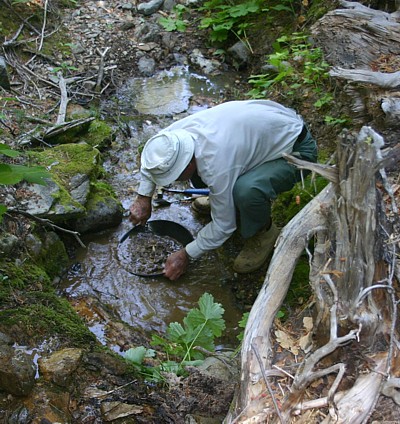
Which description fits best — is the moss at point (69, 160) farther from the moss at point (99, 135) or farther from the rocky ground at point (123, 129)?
the rocky ground at point (123, 129)

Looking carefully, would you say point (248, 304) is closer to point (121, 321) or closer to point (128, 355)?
point (121, 321)

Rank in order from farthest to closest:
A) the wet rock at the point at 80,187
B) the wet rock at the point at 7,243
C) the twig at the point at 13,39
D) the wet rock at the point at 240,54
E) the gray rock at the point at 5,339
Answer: the wet rock at the point at 240,54 → the twig at the point at 13,39 → the wet rock at the point at 80,187 → the wet rock at the point at 7,243 → the gray rock at the point at 5,339

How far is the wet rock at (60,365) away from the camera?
2.54 metres

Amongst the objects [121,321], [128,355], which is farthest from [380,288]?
[121,321]

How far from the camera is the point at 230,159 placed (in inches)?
131

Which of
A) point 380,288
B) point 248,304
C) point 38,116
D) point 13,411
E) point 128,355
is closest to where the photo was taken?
point 380,288

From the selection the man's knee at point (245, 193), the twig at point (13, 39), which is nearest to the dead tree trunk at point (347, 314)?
the man's knee at point (245, 193)

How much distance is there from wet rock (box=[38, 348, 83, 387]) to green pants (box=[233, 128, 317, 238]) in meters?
1.49

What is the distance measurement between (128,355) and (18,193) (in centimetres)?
175

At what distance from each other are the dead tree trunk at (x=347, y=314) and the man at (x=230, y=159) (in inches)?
43.8

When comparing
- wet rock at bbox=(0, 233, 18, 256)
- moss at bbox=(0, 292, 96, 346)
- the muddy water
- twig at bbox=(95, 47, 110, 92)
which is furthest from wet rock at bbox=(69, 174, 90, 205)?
twig at bbox=(95, 47, 110, 92)

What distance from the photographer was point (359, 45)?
13.0ft

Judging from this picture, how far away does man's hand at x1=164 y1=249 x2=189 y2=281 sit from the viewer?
12.6ft

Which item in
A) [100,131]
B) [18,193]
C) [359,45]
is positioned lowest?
[100,131]
